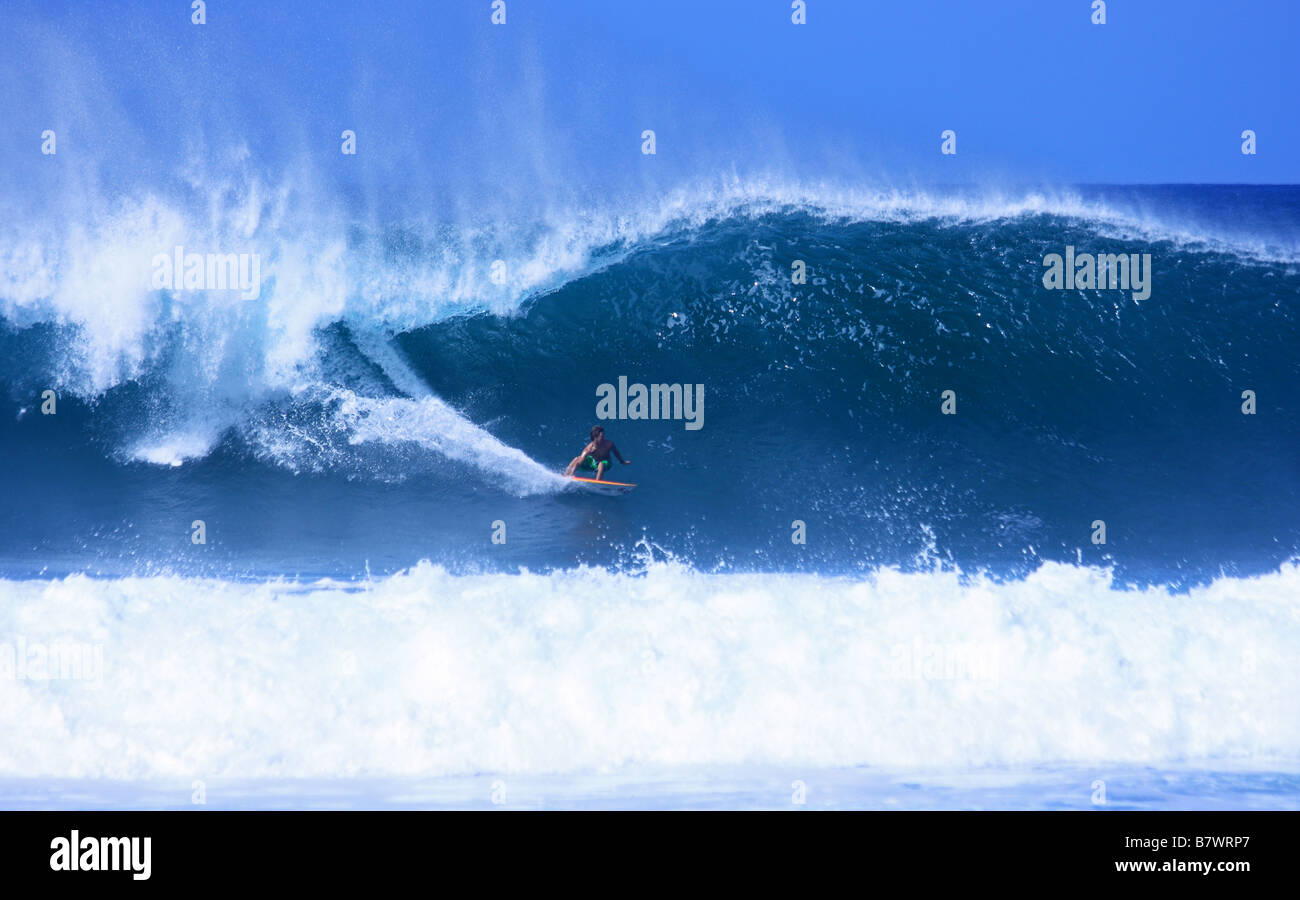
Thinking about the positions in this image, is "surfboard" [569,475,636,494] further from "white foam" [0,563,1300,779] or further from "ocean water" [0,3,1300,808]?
"white foam" [0,563,1300,779]

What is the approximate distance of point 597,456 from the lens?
9.24 m

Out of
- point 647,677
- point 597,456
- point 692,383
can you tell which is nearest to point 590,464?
point 597,456

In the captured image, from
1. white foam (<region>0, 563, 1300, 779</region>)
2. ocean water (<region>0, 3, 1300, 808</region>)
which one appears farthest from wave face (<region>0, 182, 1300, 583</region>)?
white foam (<region>0, 563, 1300, 779</region>)

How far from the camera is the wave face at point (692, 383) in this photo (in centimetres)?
879

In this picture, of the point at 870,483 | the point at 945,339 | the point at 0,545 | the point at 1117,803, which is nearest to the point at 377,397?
the point at 0,545

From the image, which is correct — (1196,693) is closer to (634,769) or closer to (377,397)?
(634,769)

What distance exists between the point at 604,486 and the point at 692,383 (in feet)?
6.30

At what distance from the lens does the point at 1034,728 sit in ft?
17.9

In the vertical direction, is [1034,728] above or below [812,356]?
below

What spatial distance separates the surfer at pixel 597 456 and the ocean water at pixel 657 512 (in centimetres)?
27

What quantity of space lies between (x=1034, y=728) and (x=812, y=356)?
5.84m

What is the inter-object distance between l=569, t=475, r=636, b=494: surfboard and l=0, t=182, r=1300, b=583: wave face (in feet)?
0.56

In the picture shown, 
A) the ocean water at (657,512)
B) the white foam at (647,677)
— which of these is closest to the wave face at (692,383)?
the ocean water at (657,512)

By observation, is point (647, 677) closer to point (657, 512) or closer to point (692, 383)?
point (657, 512)
